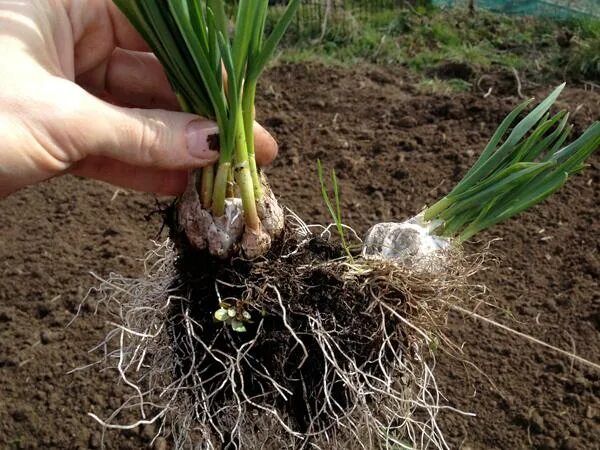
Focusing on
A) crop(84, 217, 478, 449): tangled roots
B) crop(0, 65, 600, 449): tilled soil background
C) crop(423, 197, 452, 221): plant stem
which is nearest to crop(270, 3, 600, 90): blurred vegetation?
crop(0, 65, 600, 449): tilled soil background

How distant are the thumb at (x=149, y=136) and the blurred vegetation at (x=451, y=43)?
2432mm

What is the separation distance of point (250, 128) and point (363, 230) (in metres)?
1.33

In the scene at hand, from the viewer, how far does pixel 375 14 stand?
4.41m

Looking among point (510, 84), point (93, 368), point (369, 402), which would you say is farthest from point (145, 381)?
point (510, 84)

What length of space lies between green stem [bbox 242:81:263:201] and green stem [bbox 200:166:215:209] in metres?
0.07

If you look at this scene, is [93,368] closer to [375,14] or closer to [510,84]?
[510,84]

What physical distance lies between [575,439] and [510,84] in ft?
6.50

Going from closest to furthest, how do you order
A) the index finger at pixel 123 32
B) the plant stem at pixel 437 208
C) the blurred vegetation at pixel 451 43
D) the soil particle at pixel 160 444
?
the plant stem at pixel 437 208 < the index finger at pixel 123 32 < the soil particle at pixel 160 444 < the blurred vegetation at pixel 451 43

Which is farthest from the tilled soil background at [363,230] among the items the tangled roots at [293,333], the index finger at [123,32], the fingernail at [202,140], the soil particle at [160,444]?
the index finger at [123,32]

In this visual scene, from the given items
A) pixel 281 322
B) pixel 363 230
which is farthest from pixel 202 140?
pixel 363 230

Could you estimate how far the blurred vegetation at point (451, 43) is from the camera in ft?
11.5

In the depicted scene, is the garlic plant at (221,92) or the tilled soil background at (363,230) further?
the tilled soil background at (363,230)

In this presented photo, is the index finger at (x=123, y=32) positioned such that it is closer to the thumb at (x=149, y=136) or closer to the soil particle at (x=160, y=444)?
the thumb at (x=149, y=136)

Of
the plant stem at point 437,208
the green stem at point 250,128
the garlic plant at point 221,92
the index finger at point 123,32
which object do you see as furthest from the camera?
the index finger at point 123,32
